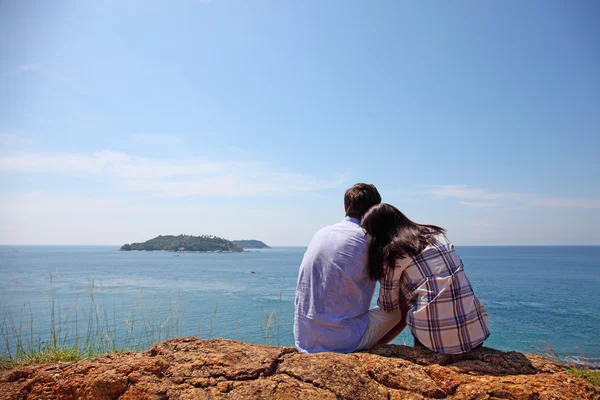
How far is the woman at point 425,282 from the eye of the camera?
271cm

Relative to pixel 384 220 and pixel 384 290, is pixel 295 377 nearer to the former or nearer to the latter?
pixel 384 290

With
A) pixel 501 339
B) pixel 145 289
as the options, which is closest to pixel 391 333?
pixel 501 339

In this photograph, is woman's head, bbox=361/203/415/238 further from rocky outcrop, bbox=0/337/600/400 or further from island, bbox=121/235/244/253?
island, bbox=121/235/244/253

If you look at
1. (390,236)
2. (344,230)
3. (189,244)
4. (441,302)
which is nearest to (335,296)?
(344,230)

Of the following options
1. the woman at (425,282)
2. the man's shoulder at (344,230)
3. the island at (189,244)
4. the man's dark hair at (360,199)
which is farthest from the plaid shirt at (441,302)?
the island at (189,244)

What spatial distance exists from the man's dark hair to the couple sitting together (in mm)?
251

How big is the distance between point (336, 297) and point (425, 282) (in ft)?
2.38

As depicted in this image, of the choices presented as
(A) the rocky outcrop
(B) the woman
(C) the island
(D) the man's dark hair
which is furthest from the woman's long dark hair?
(C) the island

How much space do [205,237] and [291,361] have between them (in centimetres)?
17845

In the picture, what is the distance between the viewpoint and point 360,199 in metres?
3.49

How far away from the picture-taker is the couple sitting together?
8.96ft

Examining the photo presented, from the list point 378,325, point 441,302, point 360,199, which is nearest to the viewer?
point 441,302

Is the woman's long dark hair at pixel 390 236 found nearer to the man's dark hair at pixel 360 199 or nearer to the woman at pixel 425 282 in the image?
the woman at pixel 425 282

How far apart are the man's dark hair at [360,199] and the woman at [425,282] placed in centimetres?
34
